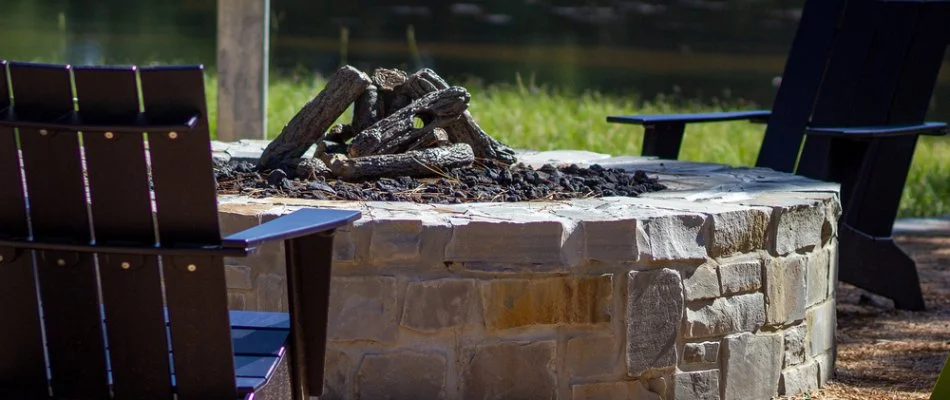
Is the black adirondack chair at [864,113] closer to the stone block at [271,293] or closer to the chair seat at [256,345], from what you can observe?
the stone block at [271,293]

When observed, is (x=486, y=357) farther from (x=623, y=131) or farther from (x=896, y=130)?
(x=623, y=131)

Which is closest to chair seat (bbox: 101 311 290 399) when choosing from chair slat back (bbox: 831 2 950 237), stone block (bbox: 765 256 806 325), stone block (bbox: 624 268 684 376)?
stone block (bbox: 624 268 684 376)

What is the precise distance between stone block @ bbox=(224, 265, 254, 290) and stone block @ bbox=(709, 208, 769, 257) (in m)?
1.24

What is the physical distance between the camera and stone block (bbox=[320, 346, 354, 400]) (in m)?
3.14

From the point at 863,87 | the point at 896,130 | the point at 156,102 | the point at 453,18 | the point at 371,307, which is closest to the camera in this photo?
the point at 156,102

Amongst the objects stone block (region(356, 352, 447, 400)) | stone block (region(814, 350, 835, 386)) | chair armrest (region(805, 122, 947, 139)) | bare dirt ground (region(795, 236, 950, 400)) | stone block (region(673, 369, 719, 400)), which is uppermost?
chair armrest (region(805, 122, 947, 139))

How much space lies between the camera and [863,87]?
481cm

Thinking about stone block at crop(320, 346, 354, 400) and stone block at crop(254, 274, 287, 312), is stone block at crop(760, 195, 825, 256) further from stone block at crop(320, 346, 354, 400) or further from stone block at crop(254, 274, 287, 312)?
stone block at crop(254, 274, 287, 312)

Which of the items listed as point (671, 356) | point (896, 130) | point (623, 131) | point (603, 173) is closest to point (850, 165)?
point (896, 130)

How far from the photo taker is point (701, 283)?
324 cm

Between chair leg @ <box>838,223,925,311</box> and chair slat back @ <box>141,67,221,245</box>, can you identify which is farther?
chair leg @ <box>838,223,925,311</box>

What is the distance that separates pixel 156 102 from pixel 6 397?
65 cm

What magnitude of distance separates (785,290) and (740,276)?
235mm

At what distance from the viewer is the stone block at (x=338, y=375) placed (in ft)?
10.3
